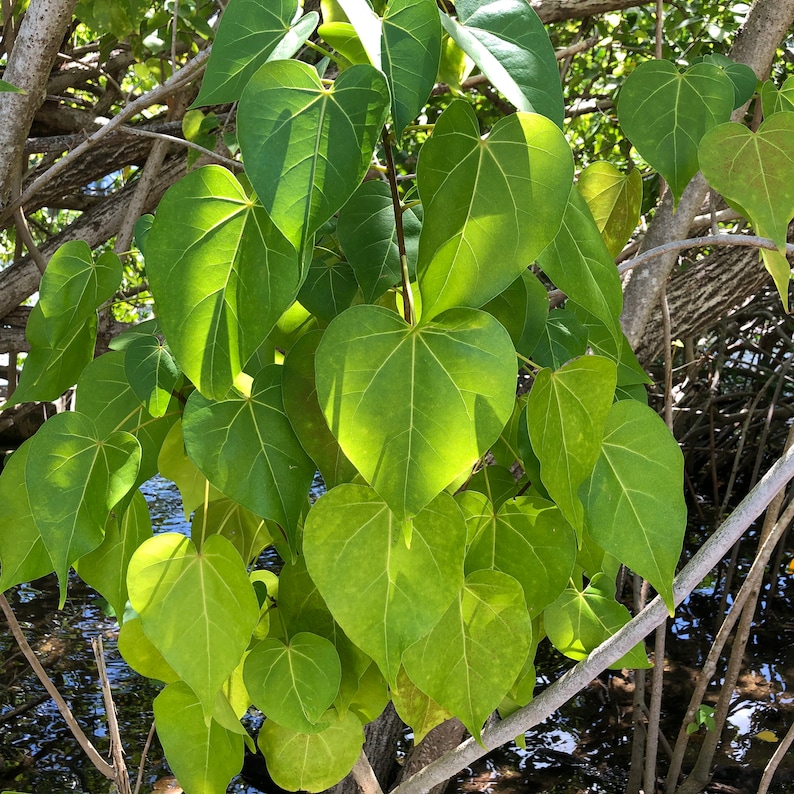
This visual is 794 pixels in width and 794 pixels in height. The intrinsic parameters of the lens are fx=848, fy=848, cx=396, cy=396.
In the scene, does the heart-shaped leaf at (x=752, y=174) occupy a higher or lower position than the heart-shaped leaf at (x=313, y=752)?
higher

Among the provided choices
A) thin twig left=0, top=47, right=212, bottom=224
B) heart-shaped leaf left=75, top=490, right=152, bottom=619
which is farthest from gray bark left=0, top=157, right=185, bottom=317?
heart-shaped leaf left=75, top=490, right=152, bottom=619

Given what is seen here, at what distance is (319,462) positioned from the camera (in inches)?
23.0

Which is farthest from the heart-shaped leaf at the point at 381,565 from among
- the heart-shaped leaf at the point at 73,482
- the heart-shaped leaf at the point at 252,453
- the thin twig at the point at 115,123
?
the thin twig at the point at 115,123

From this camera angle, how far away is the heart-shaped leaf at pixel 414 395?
48 centimetres

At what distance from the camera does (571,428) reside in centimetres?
56

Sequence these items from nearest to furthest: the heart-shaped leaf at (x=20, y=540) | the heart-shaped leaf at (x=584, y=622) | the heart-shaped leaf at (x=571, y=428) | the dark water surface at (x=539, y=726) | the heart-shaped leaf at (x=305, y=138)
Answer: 1. the heart-shaped leaf at (x=305, y=138)
2. the heart-shaped leaf at (x=571, y=428)
3. the heart-shaped leaf at (x=20, y=540)
4. the heart-shaped leaf at (x=584, y=622)
5. the dark water surface at (x=539, y=726)

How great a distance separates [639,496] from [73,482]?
40 centimetres

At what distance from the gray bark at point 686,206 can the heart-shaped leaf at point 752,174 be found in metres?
0.47

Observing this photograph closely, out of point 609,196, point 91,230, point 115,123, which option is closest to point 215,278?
point 609,196

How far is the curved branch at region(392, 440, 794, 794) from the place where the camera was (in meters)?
0.66

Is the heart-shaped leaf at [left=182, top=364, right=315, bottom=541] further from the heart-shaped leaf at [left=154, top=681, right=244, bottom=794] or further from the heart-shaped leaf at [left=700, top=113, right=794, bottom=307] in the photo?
the heart-shaped leaf at [left=700, top=113, right=794, bottom=307]

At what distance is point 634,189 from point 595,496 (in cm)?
41

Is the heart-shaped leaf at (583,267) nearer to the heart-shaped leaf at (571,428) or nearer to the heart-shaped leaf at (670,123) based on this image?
the heart-shaped leaf at (571,428)

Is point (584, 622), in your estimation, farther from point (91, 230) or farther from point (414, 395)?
point (91, 230)
